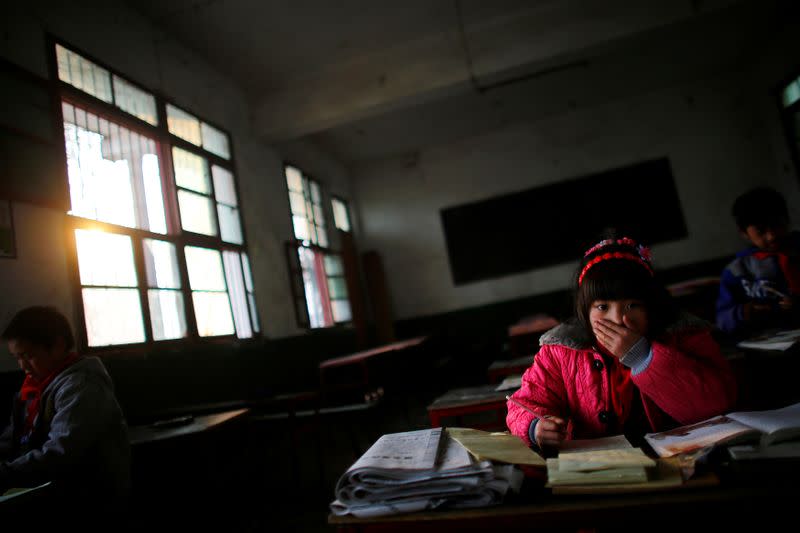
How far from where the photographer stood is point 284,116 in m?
5.77

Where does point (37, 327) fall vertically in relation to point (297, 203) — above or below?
below

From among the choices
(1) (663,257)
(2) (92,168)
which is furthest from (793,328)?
(1) (663,257)

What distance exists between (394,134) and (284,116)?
2.50m

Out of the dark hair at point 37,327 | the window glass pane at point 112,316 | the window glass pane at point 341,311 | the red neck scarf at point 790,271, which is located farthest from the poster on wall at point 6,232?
the window glass pane at point 341,311

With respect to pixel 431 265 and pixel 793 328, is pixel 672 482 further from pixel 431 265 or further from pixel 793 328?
pixel 431 265

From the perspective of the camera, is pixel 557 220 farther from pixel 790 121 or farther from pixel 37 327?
pixel 37 327

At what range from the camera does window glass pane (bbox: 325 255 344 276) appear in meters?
7.19

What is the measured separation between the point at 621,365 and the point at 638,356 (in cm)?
10

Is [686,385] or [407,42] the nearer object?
[686,385]

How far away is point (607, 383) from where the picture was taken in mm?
1167

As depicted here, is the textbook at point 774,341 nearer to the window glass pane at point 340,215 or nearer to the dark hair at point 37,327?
the dark hair at point 37,327

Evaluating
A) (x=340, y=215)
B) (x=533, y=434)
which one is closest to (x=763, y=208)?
(x=533, y=434)

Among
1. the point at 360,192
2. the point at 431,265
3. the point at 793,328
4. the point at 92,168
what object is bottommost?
the point at 793,328

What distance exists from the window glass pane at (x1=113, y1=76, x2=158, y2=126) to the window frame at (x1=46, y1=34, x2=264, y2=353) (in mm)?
32
